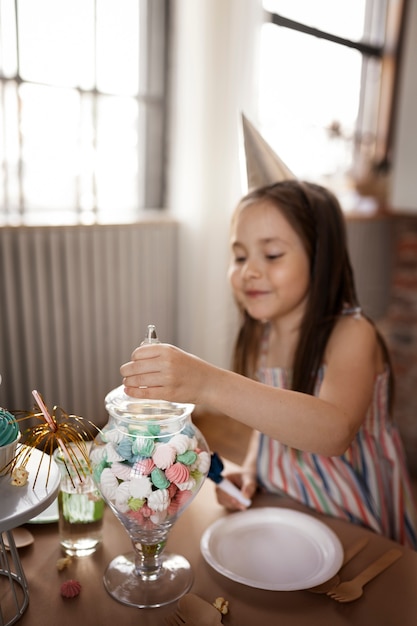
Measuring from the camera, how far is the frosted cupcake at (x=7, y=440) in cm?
65

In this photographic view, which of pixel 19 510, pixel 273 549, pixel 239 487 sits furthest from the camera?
pixel 239 487

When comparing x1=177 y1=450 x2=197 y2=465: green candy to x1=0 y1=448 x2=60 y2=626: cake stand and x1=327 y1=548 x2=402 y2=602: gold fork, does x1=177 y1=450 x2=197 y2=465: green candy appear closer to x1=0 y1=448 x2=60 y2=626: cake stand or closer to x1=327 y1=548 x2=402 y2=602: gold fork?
x1=0 y1=448 x2=60 y2=626: cake stand

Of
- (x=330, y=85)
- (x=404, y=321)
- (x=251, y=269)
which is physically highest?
(x=330, y=85)

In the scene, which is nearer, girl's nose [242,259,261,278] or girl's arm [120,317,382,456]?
girl's arm [120,317,382,456]

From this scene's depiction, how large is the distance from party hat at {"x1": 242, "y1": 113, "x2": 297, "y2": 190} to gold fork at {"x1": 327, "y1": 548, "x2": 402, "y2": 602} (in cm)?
68

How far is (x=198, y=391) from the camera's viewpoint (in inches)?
28.5

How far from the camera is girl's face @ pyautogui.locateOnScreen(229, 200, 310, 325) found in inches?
41.9

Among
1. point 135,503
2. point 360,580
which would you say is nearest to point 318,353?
point 360,580

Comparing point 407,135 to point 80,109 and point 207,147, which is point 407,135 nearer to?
point 207,147

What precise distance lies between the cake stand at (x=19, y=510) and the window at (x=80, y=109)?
4.41 ft

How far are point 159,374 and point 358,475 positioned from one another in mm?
619

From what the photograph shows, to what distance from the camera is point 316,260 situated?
1.11 meters

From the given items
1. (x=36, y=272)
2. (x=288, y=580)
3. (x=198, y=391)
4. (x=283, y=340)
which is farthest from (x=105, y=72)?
(x=288, y=580)

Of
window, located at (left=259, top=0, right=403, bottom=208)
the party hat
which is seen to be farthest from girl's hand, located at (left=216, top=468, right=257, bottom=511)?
window, located at (left=259, top=0, right=403, bottom=208)
